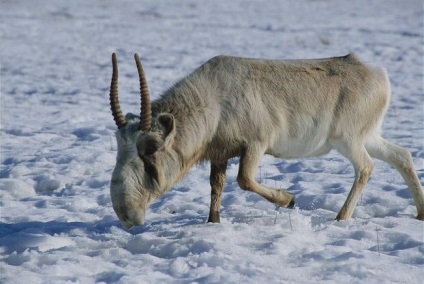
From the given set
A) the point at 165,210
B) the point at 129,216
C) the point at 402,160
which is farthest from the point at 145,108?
the point at 402,160

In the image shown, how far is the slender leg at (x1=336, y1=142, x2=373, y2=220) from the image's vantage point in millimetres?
7133

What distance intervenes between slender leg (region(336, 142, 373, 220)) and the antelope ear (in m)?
1.77

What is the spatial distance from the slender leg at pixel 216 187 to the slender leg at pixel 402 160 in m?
1.46

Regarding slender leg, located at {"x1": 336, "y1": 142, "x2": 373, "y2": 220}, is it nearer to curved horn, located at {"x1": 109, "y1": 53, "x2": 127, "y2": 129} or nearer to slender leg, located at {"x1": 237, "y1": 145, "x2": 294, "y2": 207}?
slender leg, located at {"x1": 237, "y1": 145, "x2": 294, "y2": 207}

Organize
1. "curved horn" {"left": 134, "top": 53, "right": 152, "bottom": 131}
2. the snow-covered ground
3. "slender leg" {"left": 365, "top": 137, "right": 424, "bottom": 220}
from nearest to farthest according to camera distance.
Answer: the snow-covered ground
"curved horn" {"left": 134, "top": 53, "right": 152, "bottom": 131}
"slender leg" {"left": 365, "top": 137, "right": 424, "bottom": 220}

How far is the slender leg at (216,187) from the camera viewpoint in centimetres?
709

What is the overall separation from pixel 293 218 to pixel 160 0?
35.7 metres

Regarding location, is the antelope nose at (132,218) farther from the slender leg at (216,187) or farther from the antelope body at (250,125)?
the slender leg at (216,187)

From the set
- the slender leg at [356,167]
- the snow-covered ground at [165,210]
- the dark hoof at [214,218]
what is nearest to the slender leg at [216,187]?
the dark hoof at [214,218]

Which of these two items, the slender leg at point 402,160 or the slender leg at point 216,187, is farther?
the slender leg at point 402,160

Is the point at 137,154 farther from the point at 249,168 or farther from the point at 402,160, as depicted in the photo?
the point at 402,160

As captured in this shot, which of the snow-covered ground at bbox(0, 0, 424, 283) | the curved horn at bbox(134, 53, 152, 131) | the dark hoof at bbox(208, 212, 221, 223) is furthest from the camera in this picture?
the dark hoof at bbox(208, 212, 221, 223)

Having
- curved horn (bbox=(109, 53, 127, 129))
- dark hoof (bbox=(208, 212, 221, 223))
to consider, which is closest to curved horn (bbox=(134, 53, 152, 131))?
curved horn (bbox=(109, 53, 127, 129))

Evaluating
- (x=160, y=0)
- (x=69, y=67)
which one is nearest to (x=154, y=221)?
(x=69, y=67)
